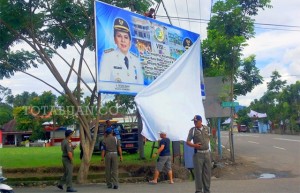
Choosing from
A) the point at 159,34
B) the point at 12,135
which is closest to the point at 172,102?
the point at 159,34

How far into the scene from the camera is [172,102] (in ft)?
34.6

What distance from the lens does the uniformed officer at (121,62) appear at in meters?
12.3

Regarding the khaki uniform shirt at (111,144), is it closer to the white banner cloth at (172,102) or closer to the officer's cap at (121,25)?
the white banner cloth at (172,102)

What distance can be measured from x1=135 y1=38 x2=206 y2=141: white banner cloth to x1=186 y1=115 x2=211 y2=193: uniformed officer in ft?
0.99

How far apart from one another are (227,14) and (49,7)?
843cm

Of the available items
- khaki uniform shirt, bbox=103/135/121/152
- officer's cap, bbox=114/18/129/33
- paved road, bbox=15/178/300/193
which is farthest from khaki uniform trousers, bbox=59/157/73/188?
officer's cap, bbox=114/18/129/33

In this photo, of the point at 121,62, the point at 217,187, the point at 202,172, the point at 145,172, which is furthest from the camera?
the point at 145,172

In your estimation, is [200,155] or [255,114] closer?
[200,155]

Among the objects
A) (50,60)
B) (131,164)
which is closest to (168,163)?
(131,164)

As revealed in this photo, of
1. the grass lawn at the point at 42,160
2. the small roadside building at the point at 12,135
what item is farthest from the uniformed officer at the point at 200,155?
the small roadside building at the point at 12,135

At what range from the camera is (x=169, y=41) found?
568 inches

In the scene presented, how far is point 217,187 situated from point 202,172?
2.57m

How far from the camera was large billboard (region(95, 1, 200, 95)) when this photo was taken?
12.3 metres

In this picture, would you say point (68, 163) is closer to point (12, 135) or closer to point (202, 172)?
point (202, 172)
